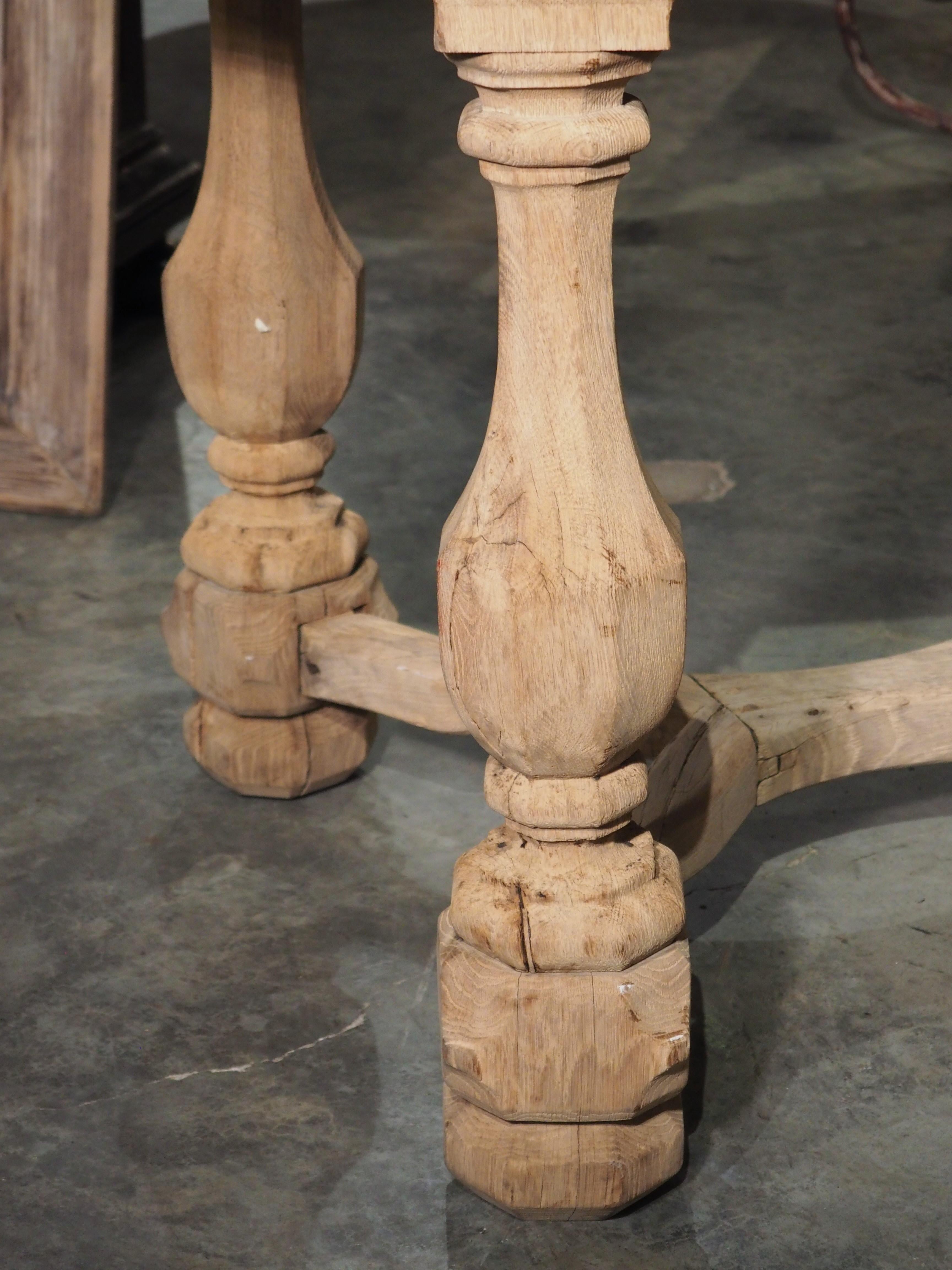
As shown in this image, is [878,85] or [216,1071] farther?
[878,85]

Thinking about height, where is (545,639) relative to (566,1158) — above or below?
above

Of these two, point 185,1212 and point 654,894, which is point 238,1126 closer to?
point 185,1212

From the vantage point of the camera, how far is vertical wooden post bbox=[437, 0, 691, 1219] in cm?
93

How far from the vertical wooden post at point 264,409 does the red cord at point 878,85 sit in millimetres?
2665

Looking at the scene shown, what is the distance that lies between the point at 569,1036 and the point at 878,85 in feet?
10.9

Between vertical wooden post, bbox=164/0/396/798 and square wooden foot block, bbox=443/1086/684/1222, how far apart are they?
55cm

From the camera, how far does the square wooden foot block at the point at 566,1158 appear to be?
1.12 metres

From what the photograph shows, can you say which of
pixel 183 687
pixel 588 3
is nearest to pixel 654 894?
pixel 588 3

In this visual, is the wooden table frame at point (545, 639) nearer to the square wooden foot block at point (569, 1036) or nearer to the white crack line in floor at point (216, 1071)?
the square wooden foot block at point (569, 1036)

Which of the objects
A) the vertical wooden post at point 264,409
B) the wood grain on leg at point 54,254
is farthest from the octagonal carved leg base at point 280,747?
the wood grain on leg at point 54,254

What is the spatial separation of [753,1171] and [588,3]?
0.77m

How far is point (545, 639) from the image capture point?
1000mm

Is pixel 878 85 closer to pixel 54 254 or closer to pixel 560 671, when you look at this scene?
pixel 54 254

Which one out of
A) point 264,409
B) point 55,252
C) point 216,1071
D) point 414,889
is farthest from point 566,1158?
point 55,252
